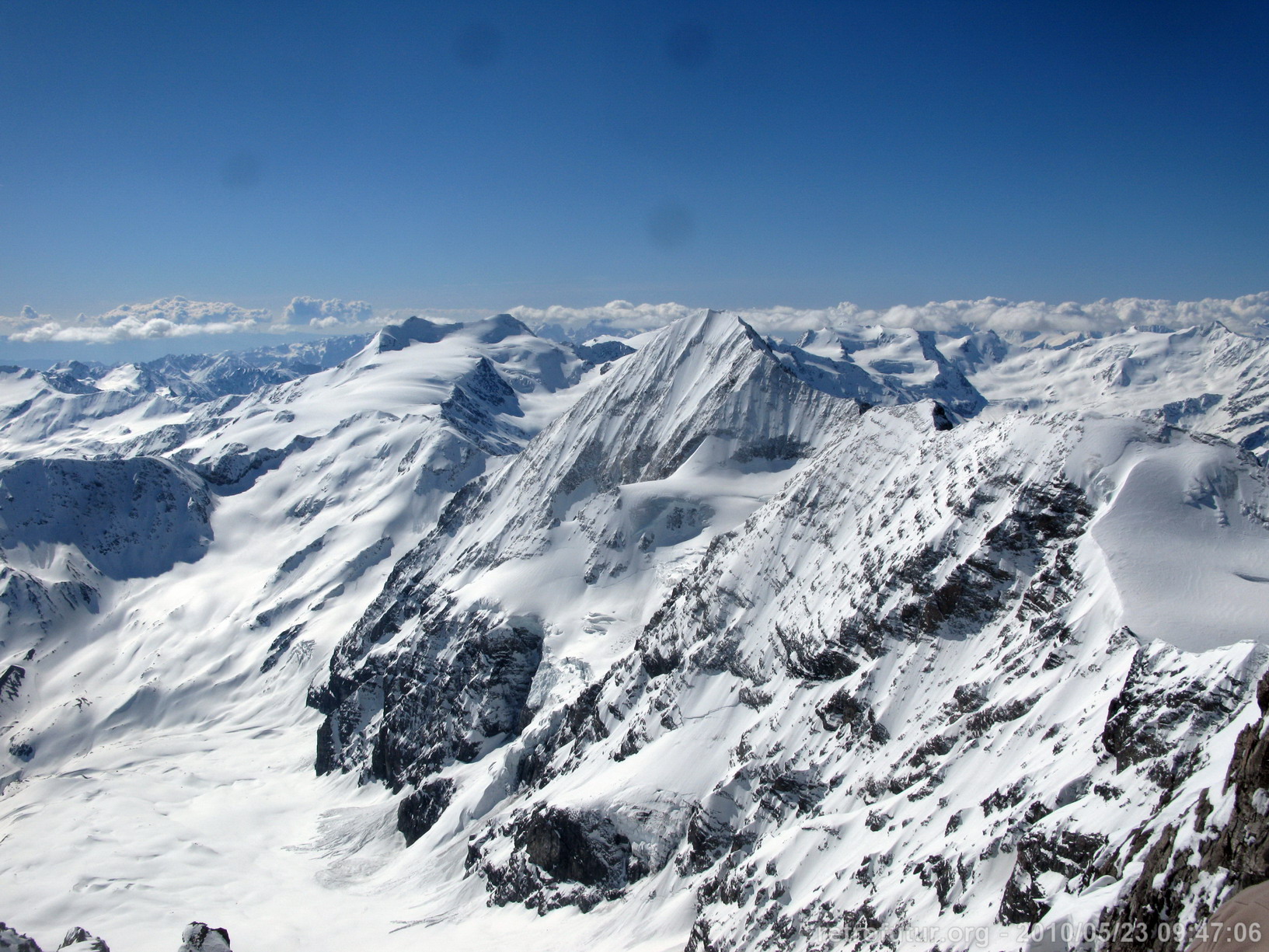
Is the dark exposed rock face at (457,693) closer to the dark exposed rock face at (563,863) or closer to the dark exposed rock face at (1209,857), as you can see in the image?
the dark exposed rock face at (563,863)

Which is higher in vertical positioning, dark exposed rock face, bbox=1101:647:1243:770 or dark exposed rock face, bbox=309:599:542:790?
dark exposed rock face, bbox=1101:647:1243:770

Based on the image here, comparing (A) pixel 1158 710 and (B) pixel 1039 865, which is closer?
(B) pixel 1039 865

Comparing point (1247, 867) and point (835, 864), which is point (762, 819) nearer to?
point (835, 864)

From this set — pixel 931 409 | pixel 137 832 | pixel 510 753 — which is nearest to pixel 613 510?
pixel 510 753

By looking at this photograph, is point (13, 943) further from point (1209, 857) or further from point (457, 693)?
point (457, 693)

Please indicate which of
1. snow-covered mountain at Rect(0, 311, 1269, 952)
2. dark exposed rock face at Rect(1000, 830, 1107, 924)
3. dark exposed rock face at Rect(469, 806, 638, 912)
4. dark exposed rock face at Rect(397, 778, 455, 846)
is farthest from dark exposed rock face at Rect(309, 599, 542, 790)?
dark exposed rock face at Rect(1000, 830, 1107, 924)

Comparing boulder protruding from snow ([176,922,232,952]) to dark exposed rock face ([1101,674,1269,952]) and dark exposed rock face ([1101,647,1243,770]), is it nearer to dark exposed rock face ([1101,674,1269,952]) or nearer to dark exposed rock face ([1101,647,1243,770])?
dark exposed rock face ([1101,674,1269,952])

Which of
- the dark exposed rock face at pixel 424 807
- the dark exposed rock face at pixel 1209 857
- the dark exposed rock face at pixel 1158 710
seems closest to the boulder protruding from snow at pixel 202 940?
the dark exposed rock face at pixel 1209 857

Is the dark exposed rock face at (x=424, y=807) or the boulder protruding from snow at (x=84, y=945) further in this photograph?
the dark exposed rock face at (x=424, y=807)

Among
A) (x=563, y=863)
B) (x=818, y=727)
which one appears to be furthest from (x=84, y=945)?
(x=818, y=727)
